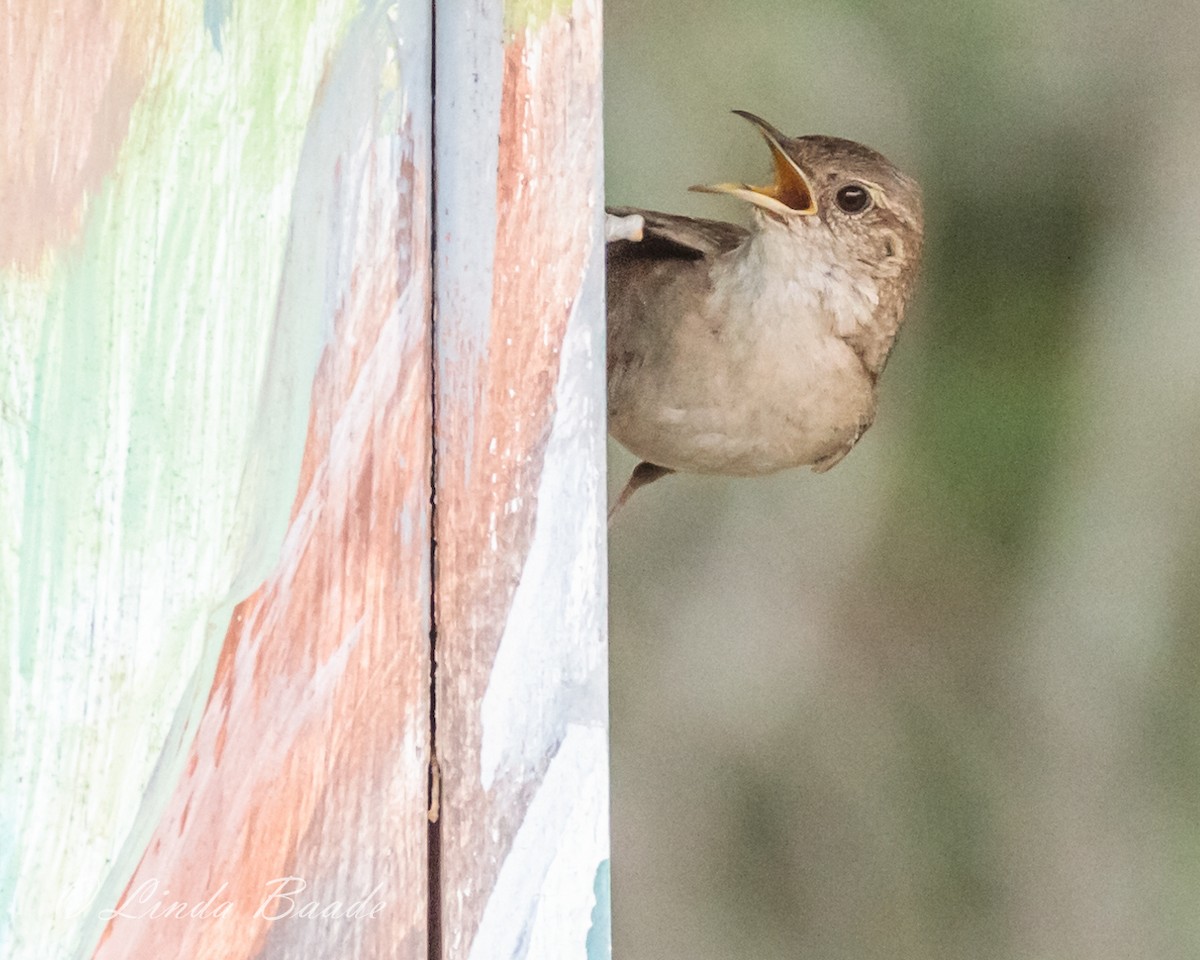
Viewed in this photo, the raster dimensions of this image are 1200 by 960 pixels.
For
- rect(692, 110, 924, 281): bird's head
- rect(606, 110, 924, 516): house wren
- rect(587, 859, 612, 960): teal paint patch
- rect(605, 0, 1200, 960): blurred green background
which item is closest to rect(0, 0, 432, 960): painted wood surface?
rect(587, 859, 612, 960): teal paint patch

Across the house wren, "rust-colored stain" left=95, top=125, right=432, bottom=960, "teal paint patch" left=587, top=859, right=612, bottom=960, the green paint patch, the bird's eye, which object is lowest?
"teal paint patch" left=587, top=859, right=612, bottom=960

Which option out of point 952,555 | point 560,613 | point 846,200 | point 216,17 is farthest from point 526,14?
point 952,555

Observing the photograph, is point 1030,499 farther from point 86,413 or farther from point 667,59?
point 86,413

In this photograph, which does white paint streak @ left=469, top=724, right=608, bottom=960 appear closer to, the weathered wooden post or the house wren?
the weathered wooden post

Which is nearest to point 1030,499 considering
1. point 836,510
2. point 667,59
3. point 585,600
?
point 836,510

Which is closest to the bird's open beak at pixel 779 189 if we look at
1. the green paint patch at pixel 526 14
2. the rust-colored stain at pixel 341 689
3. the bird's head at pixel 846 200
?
the bird's head at pixel 846 200

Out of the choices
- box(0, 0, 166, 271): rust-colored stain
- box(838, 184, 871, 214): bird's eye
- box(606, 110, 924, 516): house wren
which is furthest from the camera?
box(838, 184, 871, 214): bird's eye

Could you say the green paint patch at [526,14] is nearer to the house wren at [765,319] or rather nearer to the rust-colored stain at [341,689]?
the rust-colored stain at [341,689]
